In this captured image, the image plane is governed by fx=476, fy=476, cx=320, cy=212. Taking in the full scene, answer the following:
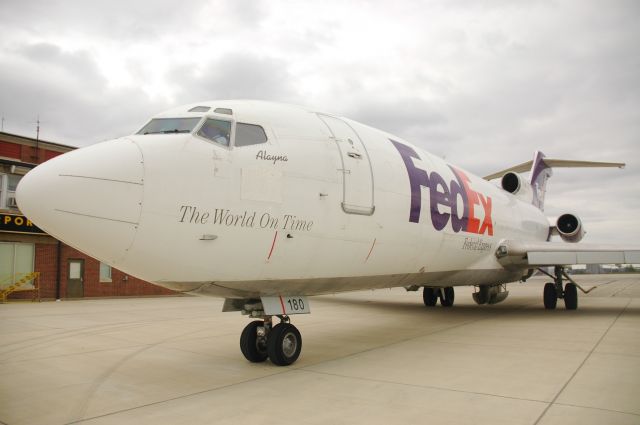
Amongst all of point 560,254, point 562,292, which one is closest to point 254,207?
point 560,254

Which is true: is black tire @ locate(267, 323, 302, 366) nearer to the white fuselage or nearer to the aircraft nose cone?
the white fuselage

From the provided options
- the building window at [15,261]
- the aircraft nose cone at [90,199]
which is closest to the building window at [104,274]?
the building window at [15,261]

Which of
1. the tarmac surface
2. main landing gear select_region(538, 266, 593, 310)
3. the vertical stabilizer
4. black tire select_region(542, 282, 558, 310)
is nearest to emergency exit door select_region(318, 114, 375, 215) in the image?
the tarmac surface

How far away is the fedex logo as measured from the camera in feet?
29.8

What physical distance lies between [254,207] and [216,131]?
1122 mm

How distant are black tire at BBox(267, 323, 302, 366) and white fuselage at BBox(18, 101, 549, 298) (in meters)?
0.55

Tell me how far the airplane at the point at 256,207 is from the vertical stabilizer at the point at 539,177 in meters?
11.5

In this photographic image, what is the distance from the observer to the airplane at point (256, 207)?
5.19 m

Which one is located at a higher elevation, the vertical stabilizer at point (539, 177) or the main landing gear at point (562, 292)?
the vertical stabilizer at point (539, 177)

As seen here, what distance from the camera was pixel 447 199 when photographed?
10.3m

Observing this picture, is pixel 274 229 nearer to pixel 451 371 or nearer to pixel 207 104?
pixel 207 104

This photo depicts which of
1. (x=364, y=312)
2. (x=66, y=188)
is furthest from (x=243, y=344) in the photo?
(x=364, y=312)

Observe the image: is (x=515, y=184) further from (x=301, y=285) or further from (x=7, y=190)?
(x=7, y=190)

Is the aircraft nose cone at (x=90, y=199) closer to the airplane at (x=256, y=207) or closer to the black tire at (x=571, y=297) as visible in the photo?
the airplane at (x=256, y=207)
